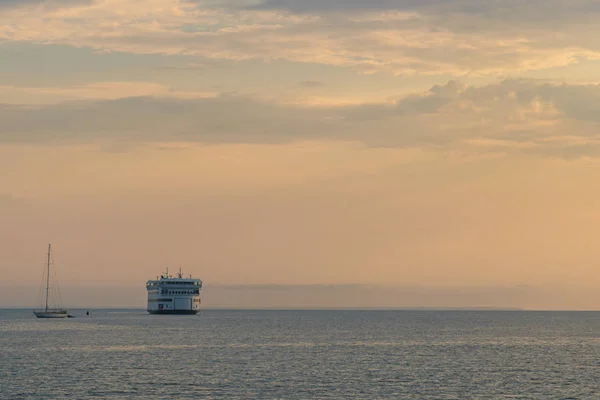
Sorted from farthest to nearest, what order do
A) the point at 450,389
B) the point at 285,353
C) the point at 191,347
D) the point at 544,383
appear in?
1. the point at 191,347
2. the point at 285,353
3. the point at 544,383
4. the point at 450,389

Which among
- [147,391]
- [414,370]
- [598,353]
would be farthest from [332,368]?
[598,353]

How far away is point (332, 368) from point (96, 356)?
1437 inches

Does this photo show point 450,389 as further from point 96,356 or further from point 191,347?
point 191,347

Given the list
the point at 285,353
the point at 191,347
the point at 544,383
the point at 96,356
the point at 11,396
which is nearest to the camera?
A: the point at 11,396

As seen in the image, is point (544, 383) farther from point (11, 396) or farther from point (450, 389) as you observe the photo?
point (11, 396)

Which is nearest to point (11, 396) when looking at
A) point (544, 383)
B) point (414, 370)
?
point (414, 370)

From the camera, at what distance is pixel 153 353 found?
131 metres

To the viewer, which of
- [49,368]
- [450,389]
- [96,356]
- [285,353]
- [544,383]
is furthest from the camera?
[285,353]

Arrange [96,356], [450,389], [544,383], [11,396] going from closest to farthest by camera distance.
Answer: [11,396], [450,389], [544,383], [96,356]

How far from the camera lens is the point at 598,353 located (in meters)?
146

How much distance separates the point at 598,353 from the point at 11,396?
10000cm

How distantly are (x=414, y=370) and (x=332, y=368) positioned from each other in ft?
33.0

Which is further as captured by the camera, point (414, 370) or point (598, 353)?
point (598, 353)

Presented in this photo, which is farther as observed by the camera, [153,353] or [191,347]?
[191,347]
